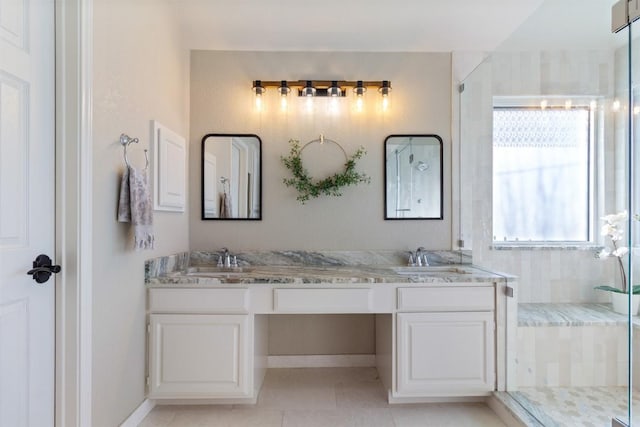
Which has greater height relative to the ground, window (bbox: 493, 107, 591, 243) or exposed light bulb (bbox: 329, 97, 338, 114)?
exposed light bulb (bbox: 329, 97, 338, 114)

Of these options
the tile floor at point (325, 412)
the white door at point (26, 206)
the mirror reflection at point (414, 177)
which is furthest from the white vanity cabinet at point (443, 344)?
the white door at point (26, 206)

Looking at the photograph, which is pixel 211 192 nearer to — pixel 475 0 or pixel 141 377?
pixel 141 377

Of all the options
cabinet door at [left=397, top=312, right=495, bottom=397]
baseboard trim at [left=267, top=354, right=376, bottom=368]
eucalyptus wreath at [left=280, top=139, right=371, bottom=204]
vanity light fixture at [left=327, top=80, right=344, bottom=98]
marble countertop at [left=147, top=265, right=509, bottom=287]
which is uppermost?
vanity light fixture at [left=327, top=80, right=344, bottom=98]

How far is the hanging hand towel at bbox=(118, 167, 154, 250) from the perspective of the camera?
1747mm

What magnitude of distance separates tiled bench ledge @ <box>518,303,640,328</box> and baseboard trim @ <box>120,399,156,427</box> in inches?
88.6

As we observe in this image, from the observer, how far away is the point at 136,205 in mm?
1758

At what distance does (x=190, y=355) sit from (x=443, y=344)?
1473 millimetres

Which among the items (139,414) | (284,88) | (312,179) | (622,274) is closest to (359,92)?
(284,88)

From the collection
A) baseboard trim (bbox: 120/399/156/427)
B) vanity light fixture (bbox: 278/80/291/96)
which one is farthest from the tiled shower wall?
baseboard trim (bbox: 120/399/156/427)

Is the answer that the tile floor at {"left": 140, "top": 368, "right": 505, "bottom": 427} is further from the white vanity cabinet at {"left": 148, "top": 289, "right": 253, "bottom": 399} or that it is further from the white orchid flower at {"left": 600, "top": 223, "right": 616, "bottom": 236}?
the white orchid flower at {"left": 600, "top": 223, "right": 616, "bottom": 236}

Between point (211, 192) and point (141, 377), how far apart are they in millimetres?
1286

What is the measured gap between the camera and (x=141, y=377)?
2.01 metres

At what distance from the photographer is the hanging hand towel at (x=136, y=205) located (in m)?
1.75

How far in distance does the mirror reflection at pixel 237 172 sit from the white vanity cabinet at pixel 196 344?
780 millimetres
